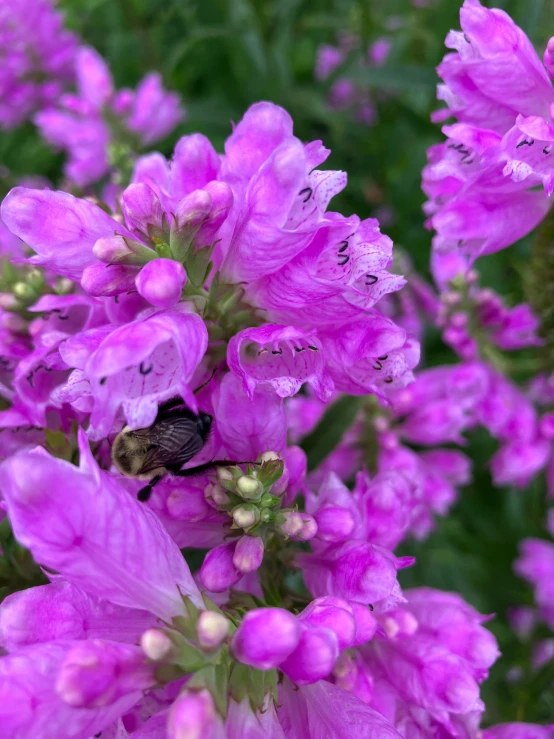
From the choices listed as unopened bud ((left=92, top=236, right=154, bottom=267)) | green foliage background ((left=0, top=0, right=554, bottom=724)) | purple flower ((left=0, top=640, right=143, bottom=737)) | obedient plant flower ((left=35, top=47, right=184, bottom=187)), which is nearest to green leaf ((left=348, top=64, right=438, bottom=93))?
green foliage background ((left=0, top=0, right=554, bottom=724))

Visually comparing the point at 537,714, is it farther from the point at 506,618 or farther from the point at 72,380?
the point at 72,380

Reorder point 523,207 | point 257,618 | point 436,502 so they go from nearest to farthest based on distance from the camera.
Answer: point 257,618 → point 523,207 → point 436,502

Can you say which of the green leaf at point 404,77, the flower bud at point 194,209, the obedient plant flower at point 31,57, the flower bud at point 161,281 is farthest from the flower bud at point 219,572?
the obedient plant flower at point 31,57

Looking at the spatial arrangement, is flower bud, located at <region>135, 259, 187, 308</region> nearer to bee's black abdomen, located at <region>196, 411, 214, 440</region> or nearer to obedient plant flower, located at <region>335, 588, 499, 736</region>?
bee's black abdomen, located at <region>196, 411, 214, 440</region>

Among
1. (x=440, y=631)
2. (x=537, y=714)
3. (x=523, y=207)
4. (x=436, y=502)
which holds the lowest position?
(x=537, y=714)

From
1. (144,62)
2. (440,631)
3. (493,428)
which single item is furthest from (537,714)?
(144,62)

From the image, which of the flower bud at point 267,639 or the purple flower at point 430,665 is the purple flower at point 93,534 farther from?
the purple flower at point 430,665

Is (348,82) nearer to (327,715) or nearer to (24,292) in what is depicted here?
(24,292)
